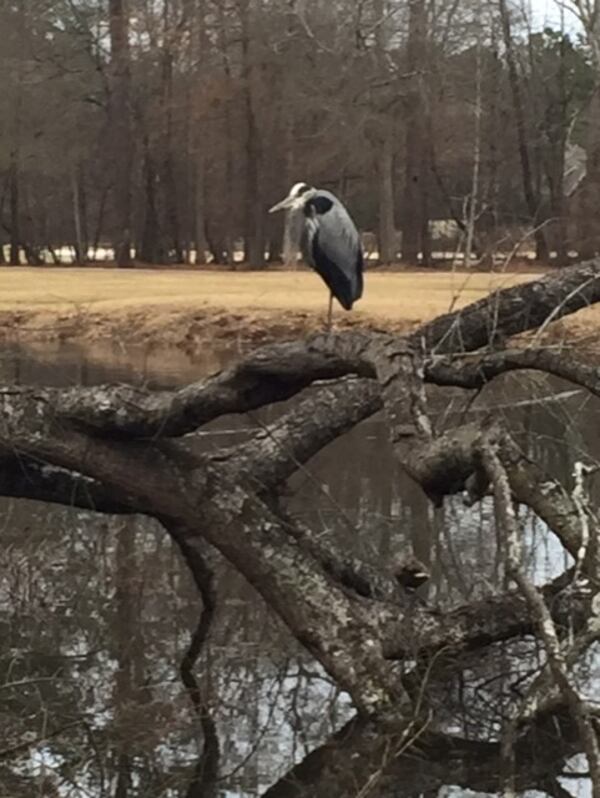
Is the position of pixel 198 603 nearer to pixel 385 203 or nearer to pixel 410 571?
pixel 410 571

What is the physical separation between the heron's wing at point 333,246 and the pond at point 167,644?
1.84m

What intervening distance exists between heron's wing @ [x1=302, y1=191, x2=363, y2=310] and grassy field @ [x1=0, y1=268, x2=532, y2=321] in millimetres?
7507

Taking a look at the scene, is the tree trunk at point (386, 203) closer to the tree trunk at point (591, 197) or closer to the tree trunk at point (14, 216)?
the tree trunk at point (591, 197)

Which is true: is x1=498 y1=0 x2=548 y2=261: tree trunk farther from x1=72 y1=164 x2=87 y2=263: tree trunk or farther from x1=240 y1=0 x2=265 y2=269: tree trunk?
x1=72 y1=164 x2=87 y2=263: tree trunk

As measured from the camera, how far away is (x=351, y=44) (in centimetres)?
3181

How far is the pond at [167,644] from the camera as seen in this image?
563 centimetres

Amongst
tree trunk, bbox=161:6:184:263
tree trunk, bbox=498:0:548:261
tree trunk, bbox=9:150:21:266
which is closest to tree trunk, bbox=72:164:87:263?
tree trunk, bbox=9:150:21:266

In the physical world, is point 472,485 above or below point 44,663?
above

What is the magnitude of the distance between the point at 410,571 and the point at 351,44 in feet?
87.2

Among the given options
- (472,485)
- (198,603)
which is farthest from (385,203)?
(472,485)

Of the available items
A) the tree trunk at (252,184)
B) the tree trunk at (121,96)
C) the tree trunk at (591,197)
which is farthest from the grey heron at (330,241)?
the tree trunk at (121,96)

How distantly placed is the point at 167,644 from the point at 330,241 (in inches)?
192

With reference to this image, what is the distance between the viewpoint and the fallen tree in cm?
532

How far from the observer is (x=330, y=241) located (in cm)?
1126
